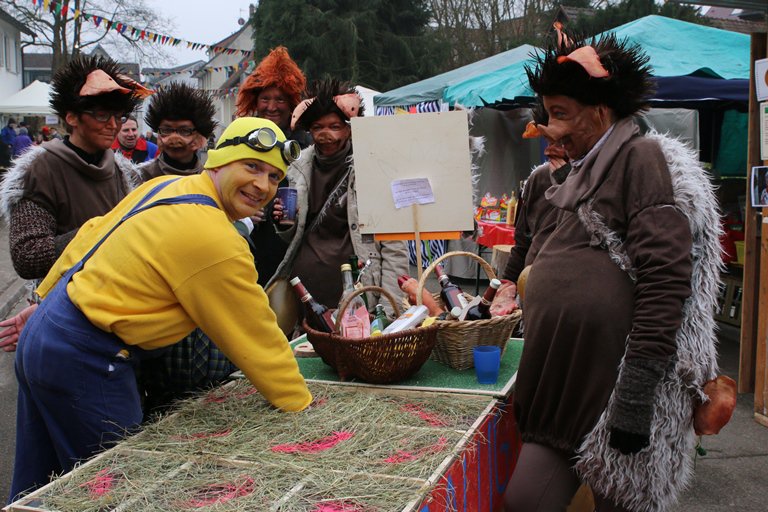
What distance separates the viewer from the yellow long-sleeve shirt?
2193mm

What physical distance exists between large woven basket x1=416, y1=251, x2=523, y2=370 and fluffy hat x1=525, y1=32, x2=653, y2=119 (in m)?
0.91

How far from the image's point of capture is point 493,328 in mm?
2891

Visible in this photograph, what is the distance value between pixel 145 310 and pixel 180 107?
6.47 ft

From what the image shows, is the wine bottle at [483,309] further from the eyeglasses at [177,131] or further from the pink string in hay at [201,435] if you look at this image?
the eyeglasses at [177,131]

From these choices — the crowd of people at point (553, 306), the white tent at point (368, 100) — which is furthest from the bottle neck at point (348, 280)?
the white tent at point (368, 100)

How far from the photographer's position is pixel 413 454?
207 cm

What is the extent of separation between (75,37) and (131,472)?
26.8 metres

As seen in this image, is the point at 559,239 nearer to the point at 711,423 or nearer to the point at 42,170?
the point at 711,423

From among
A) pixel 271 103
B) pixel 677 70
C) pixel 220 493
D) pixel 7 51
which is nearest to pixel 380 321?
pixel 220 493

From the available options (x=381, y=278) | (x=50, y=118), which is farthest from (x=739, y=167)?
(x=50, y=118)

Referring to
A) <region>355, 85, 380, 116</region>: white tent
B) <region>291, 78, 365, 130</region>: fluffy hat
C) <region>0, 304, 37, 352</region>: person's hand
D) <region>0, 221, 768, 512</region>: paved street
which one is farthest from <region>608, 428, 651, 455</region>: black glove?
<region>355, 85, 380, 116</region>: white tent

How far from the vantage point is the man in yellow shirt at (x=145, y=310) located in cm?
220

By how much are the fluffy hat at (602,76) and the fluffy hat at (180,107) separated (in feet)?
7.36

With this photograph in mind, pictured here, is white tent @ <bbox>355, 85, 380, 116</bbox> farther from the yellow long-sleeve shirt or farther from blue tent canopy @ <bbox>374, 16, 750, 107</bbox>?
the yellow long-sleeve shirt
